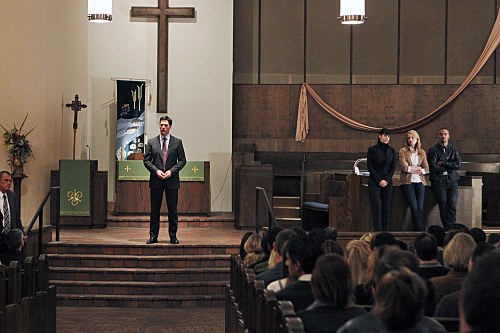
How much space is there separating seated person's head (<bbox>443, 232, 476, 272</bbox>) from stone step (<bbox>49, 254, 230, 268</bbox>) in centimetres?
403

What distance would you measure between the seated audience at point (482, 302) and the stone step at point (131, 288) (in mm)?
5620

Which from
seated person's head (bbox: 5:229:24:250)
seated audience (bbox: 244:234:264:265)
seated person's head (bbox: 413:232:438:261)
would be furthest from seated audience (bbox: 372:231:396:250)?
seated person's head (bbox: 5:229:24:250)

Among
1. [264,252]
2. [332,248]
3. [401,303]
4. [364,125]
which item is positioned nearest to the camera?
[401,303]

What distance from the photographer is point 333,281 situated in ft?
7.77

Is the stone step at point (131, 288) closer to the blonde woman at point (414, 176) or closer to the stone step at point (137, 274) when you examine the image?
the stone step at point (137, 274)

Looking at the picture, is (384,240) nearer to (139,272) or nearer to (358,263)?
(358,263)

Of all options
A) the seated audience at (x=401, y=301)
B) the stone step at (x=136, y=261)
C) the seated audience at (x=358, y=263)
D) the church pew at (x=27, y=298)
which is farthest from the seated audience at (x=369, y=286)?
the stone step at (x=136, y=261)

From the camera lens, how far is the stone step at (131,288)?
22.1 ft

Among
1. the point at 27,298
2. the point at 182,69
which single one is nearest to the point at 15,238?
the point at 27,298

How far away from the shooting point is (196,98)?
10555 millimetres

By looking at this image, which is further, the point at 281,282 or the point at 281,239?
the point at 281,239

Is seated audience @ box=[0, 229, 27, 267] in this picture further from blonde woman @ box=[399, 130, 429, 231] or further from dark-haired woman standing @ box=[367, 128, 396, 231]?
blonde woman @ box=[399, 130, 429, 231]

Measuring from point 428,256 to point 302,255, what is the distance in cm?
98

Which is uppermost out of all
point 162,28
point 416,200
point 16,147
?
point 162,28
